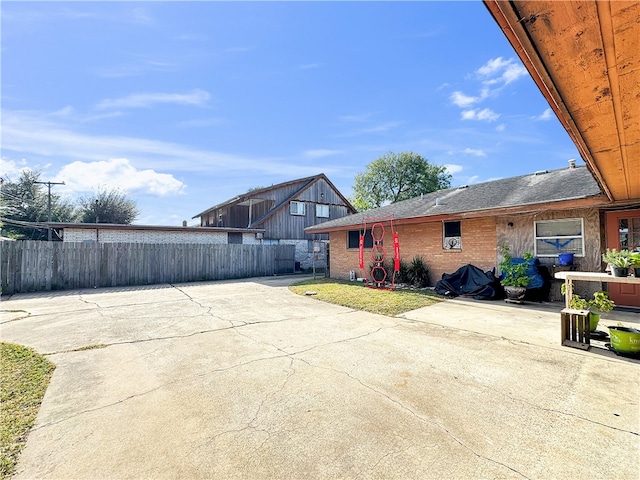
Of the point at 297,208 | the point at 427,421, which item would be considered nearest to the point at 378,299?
the point at 427,421

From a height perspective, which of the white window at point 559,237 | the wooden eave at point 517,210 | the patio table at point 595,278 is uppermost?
the wooden eave at point 517,210

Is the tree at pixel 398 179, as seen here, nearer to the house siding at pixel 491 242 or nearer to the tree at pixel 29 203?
the house siding at pixel 491 242

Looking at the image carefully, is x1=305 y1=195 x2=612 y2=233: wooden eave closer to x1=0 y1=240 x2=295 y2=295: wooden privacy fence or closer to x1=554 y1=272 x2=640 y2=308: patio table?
x1=554 y1=272 x2=640 y2=308: patio table

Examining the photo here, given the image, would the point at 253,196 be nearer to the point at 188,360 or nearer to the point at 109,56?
the point at 109,56

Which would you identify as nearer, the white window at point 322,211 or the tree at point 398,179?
the white window at point 322,211

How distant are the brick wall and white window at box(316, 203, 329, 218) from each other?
10.8m

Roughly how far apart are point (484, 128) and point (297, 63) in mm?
11038

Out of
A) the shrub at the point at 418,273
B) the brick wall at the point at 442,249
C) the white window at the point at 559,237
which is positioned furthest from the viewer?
the shrub at the point at 418,273

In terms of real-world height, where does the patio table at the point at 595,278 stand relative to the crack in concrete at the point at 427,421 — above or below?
above

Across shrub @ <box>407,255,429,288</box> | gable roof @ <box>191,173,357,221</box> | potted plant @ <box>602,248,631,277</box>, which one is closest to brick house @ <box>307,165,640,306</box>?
shrub @ <box>407,255,429,288</box>

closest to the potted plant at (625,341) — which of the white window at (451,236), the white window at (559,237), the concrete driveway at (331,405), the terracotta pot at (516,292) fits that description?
the concrete driveway at (331,405)

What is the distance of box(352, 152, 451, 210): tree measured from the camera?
3428cm

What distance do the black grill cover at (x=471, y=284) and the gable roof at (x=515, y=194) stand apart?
186 centimetres

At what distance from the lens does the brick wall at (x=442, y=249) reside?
9359mm
